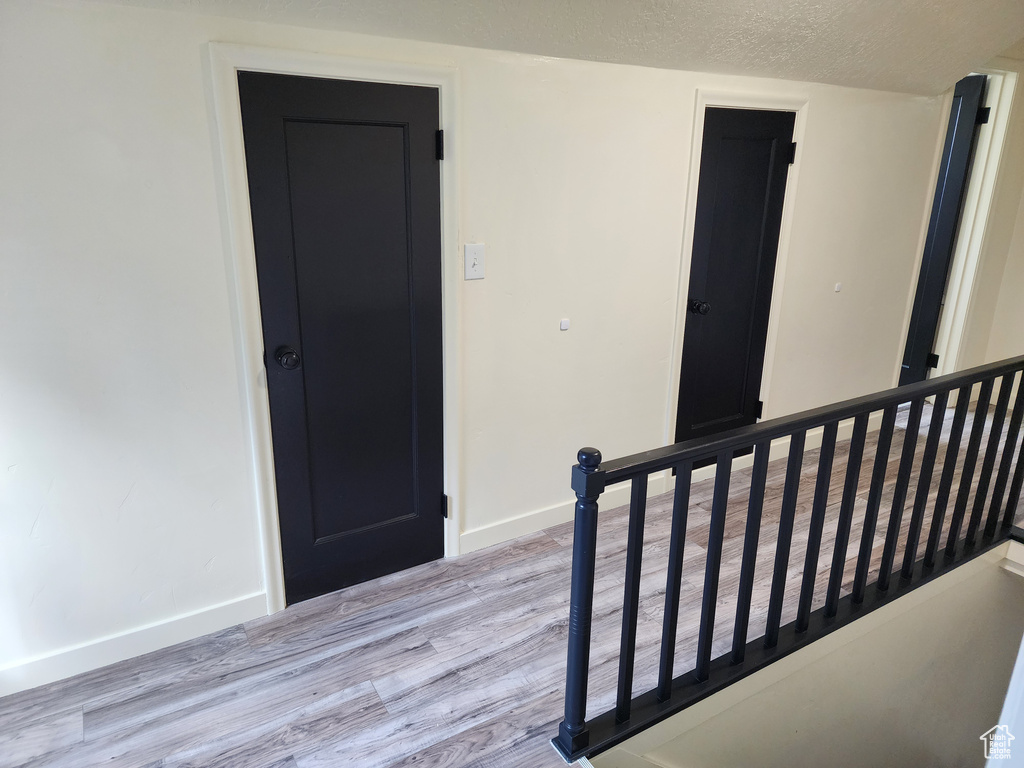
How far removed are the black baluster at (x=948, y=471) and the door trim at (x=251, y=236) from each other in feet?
6.17

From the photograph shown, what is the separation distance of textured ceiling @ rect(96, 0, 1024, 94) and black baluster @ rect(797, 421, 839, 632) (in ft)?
5.35

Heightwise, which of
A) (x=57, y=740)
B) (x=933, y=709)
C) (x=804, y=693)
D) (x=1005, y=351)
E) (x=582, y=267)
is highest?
(x=582, y=267)

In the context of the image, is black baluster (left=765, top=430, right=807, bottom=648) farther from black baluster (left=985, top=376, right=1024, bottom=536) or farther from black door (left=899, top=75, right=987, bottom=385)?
black door (left=899, top=75, right=987, bottom=385)

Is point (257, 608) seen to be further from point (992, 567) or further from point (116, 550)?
point (992, 567)

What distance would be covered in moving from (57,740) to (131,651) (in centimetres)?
35

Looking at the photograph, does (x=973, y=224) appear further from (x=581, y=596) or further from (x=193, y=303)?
(x=193, y=303)

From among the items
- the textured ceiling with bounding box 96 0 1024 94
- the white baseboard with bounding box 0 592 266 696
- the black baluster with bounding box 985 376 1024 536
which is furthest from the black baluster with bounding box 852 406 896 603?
the white baseboard with bounding box 0 592 266 696

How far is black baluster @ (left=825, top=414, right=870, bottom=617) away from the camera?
2.11 meters

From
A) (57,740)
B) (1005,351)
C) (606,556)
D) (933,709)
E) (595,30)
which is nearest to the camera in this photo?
(57,740)

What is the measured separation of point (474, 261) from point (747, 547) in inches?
56.2

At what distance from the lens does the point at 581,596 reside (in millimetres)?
1745

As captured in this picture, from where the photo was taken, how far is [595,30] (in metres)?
2.48

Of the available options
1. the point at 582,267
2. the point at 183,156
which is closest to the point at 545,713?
the point at 582,267

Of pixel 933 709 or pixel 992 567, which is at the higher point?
pixel 992 567
